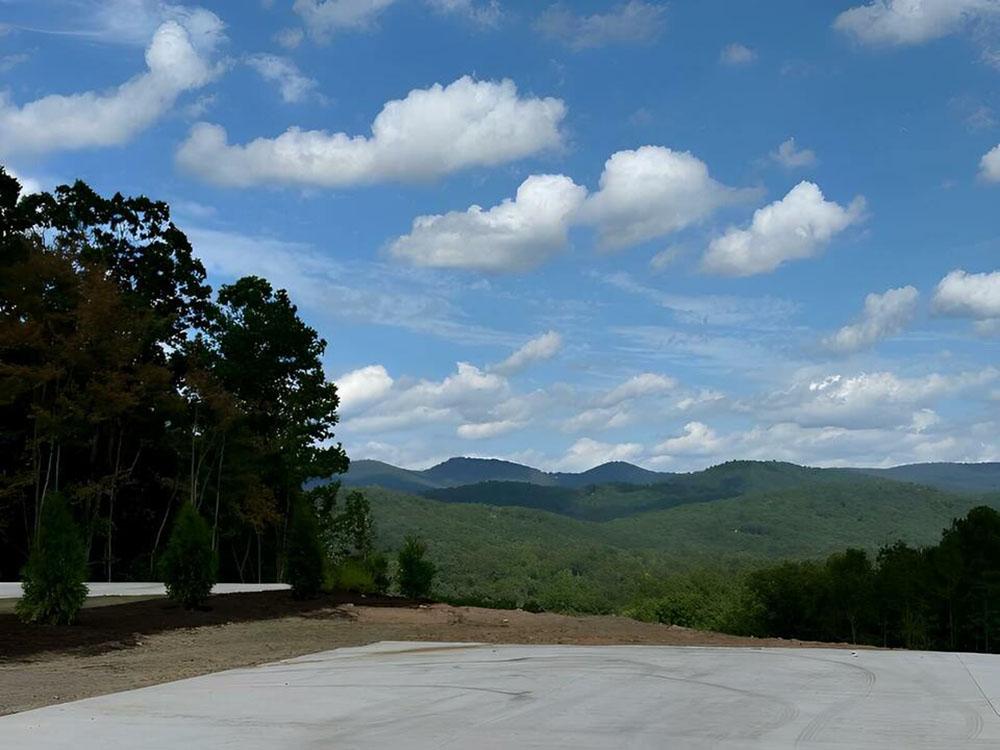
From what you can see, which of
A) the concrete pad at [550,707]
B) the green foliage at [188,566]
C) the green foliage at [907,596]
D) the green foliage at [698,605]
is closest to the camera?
the concrete pad at [550,707]

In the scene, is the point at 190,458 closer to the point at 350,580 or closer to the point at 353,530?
the point at 353,530

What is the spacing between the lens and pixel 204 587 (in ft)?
58.1

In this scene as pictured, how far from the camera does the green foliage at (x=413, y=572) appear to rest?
22688 mm

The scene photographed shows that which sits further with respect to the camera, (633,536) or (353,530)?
(633,536)

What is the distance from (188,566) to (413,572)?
6334mm

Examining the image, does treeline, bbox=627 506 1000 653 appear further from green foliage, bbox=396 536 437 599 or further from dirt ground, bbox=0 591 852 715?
dirt ground, bbox=0 591 852 715

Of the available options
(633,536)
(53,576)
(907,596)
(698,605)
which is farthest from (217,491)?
(633,536)

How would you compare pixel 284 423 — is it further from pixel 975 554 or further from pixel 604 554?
pixel 604 554

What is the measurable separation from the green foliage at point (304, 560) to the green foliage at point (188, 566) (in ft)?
7.25

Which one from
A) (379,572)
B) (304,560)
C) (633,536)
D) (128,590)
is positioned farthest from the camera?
(633,536)

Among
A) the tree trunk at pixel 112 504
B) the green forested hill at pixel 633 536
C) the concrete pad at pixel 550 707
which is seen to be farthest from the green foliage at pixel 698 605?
the concrete pad at pixel 550 707

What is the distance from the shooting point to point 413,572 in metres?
22.7

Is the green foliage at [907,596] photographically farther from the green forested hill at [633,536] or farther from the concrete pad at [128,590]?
the concrete pad at [128,590]

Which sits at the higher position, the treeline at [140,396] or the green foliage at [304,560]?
the treeline at [140,396]
